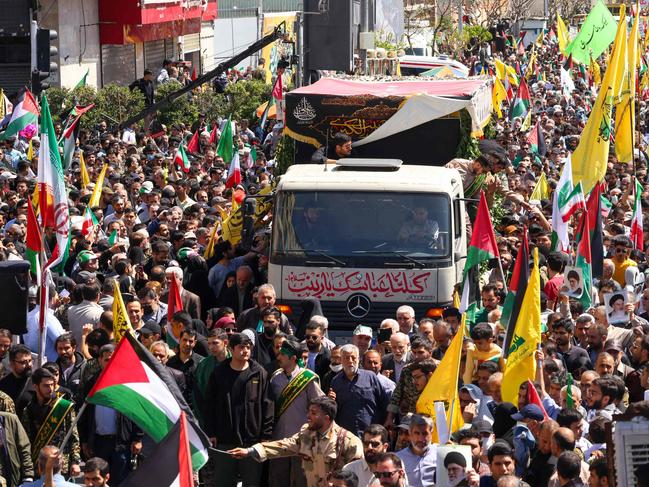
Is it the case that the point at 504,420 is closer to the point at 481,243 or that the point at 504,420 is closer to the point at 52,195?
the point at 481,243

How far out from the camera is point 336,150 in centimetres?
1623

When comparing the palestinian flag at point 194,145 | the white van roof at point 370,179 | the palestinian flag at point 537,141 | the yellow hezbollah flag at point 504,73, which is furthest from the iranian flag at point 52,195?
the yellow hezbollah flag at point 504,73

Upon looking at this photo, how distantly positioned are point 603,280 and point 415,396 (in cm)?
466

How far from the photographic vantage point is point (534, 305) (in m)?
11.2

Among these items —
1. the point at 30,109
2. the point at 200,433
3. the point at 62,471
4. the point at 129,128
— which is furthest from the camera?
the point at 129,128

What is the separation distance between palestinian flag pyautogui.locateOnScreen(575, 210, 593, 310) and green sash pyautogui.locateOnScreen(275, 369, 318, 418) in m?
4.17

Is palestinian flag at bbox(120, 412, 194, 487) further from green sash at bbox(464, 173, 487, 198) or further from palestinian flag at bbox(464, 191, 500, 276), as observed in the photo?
green sash at bbox(464, 173, 487, 198)

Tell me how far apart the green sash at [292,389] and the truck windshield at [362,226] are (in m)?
3.19

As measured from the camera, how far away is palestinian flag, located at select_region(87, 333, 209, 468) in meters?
8.61

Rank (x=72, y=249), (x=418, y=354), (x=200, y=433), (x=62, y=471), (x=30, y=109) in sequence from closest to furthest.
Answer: (x=200, y=433)
(x=62, y=471)
(x=418, y=354)
(x=72, y=249)
(x=30, y=109)

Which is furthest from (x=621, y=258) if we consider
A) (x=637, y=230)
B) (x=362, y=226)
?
(x=362, y=226)

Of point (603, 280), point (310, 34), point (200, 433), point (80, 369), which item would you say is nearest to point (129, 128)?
point (310, 34)

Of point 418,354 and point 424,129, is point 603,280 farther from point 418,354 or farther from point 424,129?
point 418,354

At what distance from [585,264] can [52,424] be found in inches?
242
